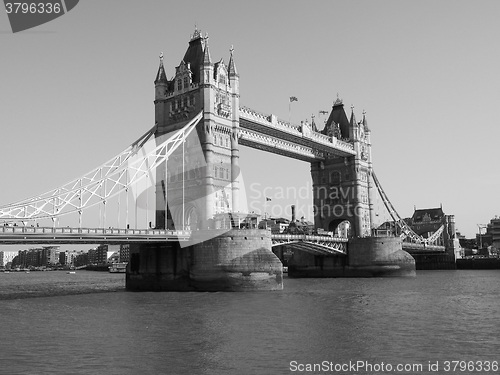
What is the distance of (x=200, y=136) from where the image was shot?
55.9 m

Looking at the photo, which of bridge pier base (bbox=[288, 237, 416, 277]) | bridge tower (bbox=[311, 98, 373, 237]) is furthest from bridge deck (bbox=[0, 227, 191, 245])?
bridge tower (bbox=[311, 98, 373, 237])

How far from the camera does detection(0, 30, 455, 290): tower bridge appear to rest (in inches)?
1844

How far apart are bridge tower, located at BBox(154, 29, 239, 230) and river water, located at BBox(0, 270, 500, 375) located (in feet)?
57.0

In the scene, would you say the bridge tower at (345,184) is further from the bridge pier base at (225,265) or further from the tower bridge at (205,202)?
the bridge pier base at (225,265)

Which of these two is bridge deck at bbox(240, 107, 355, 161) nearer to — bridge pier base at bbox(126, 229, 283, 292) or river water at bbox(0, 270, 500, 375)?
bridge pier base at bbox(126, 229, 283, 292)

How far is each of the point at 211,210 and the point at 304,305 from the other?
1960 cm

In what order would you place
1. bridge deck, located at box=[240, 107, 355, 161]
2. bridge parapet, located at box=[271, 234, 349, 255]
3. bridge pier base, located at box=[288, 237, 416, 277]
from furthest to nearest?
bridge pier base, located at box=[288, 237, 416, 277] < bridge deck, located at box=[240, 107, 355, 161] < bridge parapet, located at box=[271, 234, 349, 255]

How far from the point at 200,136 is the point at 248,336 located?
1336 inches

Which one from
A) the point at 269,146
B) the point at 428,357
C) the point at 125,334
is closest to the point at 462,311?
the point at 428,357

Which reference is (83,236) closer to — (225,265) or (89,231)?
(89,231)

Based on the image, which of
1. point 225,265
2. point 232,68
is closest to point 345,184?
point 232,68

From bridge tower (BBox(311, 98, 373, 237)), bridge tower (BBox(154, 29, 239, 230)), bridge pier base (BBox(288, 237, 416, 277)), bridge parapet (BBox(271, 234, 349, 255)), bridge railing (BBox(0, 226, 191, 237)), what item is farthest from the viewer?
bridge tower (BBox(311, 98, 373, 237))

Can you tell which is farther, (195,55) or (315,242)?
(315,242)

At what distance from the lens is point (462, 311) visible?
110ft
